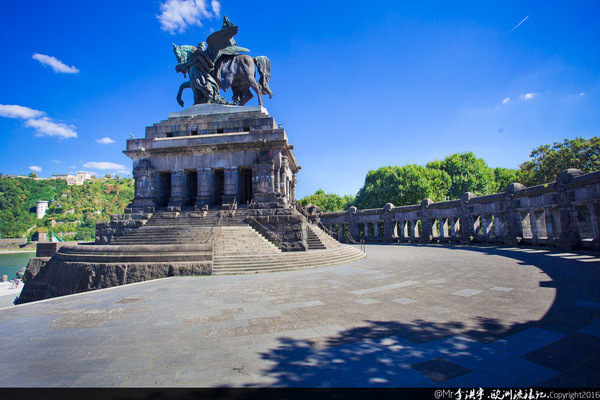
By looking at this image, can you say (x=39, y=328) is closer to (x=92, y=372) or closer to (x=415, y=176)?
(x=92, y=372)

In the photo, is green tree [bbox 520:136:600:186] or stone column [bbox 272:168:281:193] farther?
green tree [bbox 520:136:600:186]

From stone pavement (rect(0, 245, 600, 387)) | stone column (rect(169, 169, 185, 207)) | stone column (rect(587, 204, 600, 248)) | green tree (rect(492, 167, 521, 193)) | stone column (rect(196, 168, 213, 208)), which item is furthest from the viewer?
green tree (rect(492, 167, 521, 193))

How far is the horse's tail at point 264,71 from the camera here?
2594 centimetres

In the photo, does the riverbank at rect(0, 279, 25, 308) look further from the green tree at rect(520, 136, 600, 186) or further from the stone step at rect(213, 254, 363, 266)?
the green tree at rect(520, 136, 600, 186)

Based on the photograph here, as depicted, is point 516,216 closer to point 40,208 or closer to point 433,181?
point 433,181

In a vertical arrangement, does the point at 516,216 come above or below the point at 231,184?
below

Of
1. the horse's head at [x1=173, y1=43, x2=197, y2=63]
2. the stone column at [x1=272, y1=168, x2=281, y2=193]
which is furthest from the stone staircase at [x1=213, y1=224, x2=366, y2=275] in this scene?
the horse's head at [x1=173, y1=43, x2=197, y2=63]

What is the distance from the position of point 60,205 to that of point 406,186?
6737 inches

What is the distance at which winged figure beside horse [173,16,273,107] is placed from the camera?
2473cm

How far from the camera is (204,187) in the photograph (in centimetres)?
2142

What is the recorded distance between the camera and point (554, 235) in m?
16.9

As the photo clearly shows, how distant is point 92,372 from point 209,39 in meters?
28.2

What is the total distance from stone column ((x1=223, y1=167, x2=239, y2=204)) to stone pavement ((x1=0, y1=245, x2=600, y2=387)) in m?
13.0

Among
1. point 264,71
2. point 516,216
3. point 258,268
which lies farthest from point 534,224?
point 264,71
